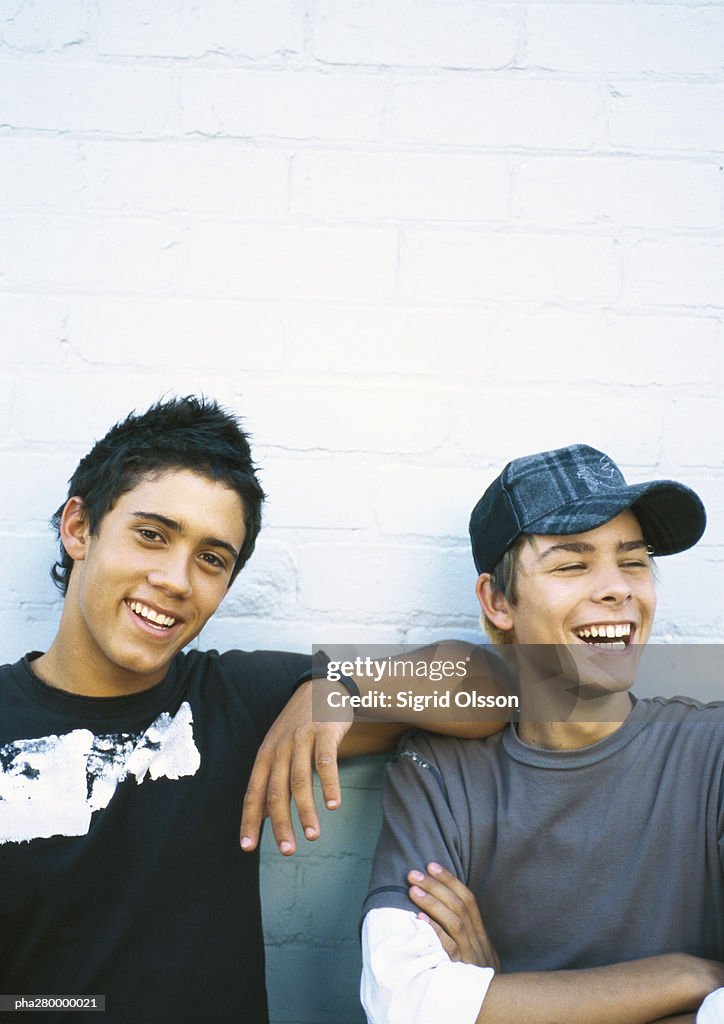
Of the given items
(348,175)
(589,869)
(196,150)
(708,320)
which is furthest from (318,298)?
(589,869)

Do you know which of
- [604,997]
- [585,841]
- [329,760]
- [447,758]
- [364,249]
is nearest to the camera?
[604,997]

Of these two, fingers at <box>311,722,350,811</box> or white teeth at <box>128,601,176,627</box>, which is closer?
fingers at <box>311,722,350,811</box>

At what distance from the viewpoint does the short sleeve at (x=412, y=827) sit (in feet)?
4.87

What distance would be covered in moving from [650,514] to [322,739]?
69cm

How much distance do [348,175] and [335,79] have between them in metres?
0.19

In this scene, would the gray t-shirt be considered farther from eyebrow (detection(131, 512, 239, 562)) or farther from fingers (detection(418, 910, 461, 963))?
eyebrow (detection(131, 512, 239, 562))

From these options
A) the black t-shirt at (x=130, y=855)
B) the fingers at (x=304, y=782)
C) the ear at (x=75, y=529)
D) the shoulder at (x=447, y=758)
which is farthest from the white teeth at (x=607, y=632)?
the ear at (x=75, y=529)

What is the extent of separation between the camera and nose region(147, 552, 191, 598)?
1.53 metres

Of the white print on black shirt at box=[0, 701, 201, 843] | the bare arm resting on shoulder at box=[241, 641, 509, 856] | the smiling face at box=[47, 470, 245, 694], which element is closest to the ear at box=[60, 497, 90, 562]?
the smiling face at box=[47, 470, 245, 694]

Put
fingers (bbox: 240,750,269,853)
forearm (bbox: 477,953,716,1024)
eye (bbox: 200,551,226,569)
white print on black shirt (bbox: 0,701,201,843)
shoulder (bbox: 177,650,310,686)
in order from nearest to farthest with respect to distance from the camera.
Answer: forearm (bbox: 477,953,716,1024), fingers (bbox: 240,750,269,853), white print on black shirt (bbox: 0,701,201,843), eye (bbox: 200,551,226,569), shoulder (bbox: 177,650,310,686)

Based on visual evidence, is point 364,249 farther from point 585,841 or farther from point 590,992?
point 590,992

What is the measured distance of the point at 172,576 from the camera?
5.06 ft

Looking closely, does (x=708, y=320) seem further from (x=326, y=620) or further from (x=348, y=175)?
(x=326, y=620)

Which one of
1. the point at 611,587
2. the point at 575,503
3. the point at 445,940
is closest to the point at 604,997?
the point at 445,940
